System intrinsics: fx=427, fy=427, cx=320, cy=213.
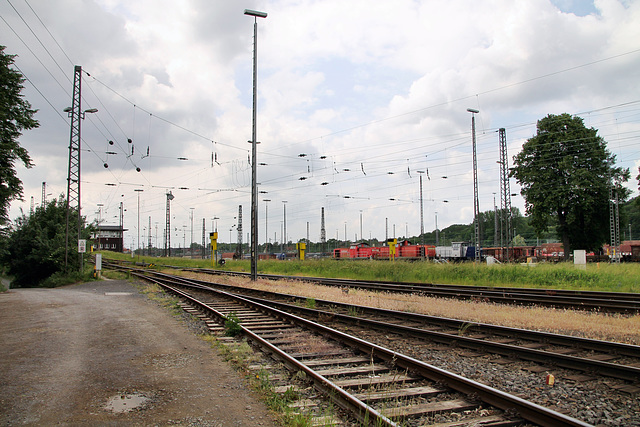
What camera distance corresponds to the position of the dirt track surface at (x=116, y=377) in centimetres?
551

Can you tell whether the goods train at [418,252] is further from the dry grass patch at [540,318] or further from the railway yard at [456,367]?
the railway yard at [456,367]

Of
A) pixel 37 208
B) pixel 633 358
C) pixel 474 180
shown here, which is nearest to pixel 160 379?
pixel 633 358

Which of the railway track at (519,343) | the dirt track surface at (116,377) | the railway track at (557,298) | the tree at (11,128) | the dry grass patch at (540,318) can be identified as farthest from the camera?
the tree at (11,128)

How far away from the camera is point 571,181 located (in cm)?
4516

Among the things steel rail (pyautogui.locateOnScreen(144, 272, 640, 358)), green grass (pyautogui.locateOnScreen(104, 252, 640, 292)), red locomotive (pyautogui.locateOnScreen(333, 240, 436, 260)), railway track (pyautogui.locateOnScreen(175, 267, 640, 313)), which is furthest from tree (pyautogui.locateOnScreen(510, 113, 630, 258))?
steel rail (pyautogui.locateOnScreen(144, 272, 640, 358))

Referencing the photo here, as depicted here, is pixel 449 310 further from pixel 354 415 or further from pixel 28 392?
pixel 28 392

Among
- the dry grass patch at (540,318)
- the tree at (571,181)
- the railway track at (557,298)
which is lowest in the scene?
the railway track at (557,298)

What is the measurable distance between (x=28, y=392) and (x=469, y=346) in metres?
8.00

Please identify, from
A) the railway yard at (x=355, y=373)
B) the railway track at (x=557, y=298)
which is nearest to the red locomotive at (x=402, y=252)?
the railway track at (x=557, y=298)

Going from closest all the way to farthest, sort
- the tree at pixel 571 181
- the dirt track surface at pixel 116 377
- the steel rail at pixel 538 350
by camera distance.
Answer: the dirt track surface at pixel 116 377 → the steel rail at pixel 538 350 → the tree at pixel 571 181

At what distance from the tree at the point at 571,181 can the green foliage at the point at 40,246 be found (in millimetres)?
46358

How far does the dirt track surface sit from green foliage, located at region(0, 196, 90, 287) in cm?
2488

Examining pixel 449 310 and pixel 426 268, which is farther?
pixel 426 268

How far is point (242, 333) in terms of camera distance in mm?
10844
